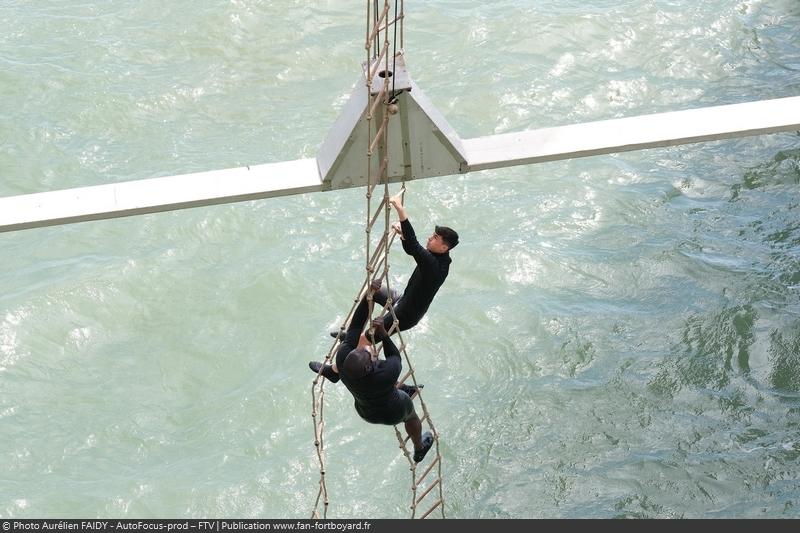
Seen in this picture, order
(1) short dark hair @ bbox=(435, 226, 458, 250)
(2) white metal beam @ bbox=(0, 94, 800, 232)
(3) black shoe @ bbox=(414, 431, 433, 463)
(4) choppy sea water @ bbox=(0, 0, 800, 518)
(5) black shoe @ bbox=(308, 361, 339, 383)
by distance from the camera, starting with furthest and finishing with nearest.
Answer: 1. (4) choppy sea water @ bbox=(0, 0, 800, 518)
2. (3) black shoe @ bbox=(414, 431, 433, 463)
3. (5) black shoe @ bbox=(308, 361, 339, 383)
4. (1) short dark hair @ bbox=(435, 226, 458, 250)
5. (2) white metal beam @ bbox=(0, 94, 800, 232)

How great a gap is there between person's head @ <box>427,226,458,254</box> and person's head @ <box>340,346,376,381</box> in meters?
0.55

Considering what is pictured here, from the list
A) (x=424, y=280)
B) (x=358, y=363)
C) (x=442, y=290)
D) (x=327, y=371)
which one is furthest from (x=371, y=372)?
(x=442, y=290)

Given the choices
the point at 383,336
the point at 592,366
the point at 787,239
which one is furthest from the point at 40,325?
the point at 787,239

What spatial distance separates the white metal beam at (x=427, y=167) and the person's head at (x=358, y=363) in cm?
90

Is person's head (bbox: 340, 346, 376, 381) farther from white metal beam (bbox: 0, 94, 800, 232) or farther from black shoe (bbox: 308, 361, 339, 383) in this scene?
white metal beam (bbox: 0, 94, 800, 232)

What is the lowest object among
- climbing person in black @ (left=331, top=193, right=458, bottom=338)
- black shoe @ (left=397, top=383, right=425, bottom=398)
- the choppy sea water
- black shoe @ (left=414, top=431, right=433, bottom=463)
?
the choppy sea water

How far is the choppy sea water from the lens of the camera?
324 inches

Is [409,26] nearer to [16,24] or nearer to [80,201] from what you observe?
[16,24]

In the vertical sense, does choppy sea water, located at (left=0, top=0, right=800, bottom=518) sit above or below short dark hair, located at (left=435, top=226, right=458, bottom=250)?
below

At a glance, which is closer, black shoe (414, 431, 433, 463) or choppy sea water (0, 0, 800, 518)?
black shoe (414, 431, 433, 463)

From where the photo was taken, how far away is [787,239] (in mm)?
10211

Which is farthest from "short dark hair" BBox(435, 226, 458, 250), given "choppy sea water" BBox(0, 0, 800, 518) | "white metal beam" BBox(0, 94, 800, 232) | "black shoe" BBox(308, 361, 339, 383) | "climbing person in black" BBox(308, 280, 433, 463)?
"choppy sea water" BBox(0, 0, 800, 518)

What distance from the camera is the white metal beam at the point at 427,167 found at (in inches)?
169

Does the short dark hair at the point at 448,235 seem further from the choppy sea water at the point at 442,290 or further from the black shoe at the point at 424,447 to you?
the choppy sea water at the point at 442,290
